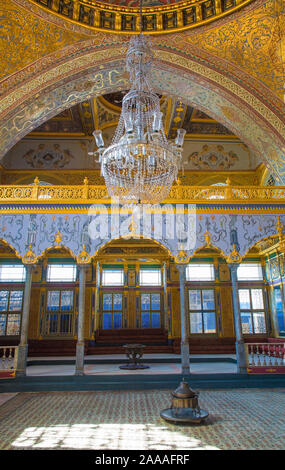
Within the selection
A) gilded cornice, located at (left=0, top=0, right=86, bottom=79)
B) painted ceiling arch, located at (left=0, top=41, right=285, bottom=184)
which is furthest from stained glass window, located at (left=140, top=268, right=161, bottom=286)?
gilded cornice, located at (left=0, top=0, right=86, bottom=79)

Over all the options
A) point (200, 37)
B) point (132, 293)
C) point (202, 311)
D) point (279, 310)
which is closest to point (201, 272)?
point (202, 311)

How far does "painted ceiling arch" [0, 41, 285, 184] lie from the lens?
7.66m

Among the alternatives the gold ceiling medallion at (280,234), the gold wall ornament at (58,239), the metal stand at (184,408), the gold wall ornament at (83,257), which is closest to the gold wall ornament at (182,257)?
the gold wall ornament at (83,257)

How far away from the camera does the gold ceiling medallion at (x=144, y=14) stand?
7.15 metres

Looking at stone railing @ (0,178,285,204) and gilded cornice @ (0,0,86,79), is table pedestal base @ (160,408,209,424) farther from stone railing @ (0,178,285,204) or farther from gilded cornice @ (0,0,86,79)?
gilded cornice @ (0,0,86,79)

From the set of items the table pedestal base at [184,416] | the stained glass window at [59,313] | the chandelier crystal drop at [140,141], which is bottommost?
the table pedestal base at [184,416]

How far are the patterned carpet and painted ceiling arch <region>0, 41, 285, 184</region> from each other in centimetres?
540

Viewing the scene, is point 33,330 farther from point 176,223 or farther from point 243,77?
point 243,77

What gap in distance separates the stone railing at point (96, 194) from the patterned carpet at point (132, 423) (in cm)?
404

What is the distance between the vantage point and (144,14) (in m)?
7.52

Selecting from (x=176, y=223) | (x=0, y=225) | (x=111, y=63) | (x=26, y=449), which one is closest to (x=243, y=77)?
(x=111, y=63)

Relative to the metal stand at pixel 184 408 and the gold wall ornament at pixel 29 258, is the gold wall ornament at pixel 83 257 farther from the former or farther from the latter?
the metal stand at pixel 184 408

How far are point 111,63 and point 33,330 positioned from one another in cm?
811

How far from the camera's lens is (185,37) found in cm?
758
